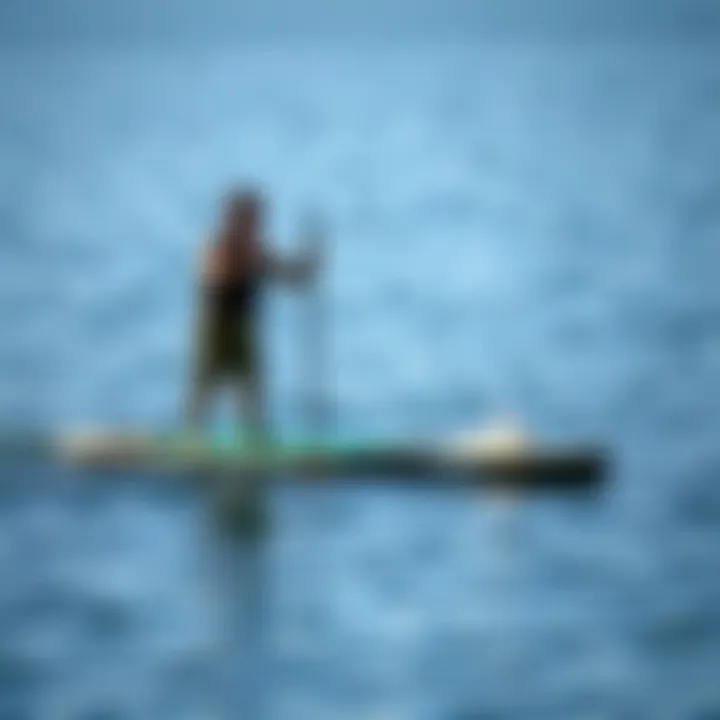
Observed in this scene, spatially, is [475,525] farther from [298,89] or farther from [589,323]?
[298,89]

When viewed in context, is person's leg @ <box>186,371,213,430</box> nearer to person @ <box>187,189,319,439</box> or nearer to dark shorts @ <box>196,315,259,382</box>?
person @ <box>187,189,319,439</box>

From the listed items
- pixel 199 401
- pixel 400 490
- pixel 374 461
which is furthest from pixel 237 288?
pixel 400 490

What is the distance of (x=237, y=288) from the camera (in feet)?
71.3

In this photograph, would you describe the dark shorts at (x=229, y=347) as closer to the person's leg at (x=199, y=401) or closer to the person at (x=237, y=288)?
the person at (x=237, y=288)

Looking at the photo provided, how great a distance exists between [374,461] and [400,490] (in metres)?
0.57

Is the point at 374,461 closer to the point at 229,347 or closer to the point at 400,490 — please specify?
the point at 400,490

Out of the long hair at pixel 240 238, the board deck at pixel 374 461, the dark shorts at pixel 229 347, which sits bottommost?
the board deck at pixel 374 461

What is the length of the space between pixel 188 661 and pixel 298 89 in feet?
397

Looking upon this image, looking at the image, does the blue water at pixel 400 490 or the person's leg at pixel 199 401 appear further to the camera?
the person's leg at pixel 199 401

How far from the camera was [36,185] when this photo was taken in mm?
74188

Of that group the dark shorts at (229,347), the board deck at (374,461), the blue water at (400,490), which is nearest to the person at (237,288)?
the dark shorts at (229,347)

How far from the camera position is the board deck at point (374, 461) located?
71.2 feet

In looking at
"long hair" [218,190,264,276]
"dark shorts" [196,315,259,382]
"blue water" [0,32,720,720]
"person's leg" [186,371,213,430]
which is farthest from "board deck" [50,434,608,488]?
"long hair" [218,190,264,276]

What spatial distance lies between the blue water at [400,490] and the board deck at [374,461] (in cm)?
20
